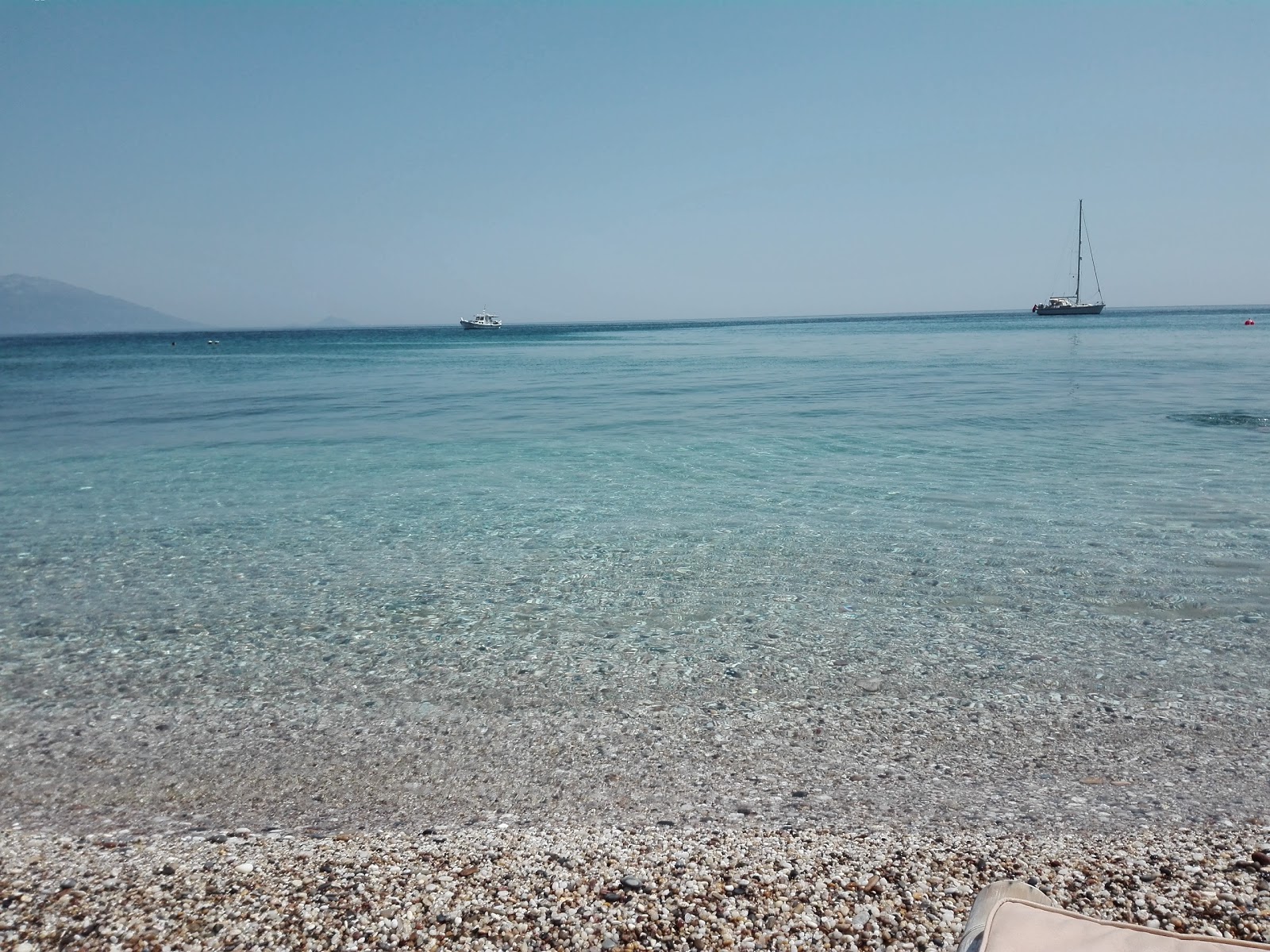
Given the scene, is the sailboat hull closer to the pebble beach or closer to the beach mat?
the pebble beach

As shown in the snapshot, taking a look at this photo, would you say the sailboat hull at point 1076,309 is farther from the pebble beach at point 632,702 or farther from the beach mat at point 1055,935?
the beach mat at point 1055,935

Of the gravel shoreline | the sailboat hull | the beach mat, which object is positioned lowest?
the gravel shoreline

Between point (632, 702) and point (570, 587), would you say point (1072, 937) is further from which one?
point (570, 587)

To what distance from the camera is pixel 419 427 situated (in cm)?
2008

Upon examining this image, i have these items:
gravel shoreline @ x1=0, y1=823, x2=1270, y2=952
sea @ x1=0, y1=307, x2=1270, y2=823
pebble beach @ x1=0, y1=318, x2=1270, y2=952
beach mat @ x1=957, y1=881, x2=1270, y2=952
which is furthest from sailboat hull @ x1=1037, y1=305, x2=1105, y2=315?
beach mat @ x1=957, y1=881, x2=1270, y2=952

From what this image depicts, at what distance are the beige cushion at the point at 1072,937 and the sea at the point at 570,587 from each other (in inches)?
94.2

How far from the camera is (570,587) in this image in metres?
7.87

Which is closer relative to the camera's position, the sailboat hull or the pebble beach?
the pebble beach

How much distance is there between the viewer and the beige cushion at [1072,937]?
1.97 metres

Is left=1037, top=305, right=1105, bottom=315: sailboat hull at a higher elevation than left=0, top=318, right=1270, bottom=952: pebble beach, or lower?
higher

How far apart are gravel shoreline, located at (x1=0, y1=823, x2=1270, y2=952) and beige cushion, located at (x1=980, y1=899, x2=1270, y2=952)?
41.5 inches

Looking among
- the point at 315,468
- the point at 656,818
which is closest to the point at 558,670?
the point at 656,818

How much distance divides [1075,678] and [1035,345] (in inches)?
2167

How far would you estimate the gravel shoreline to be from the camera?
3.10 m
